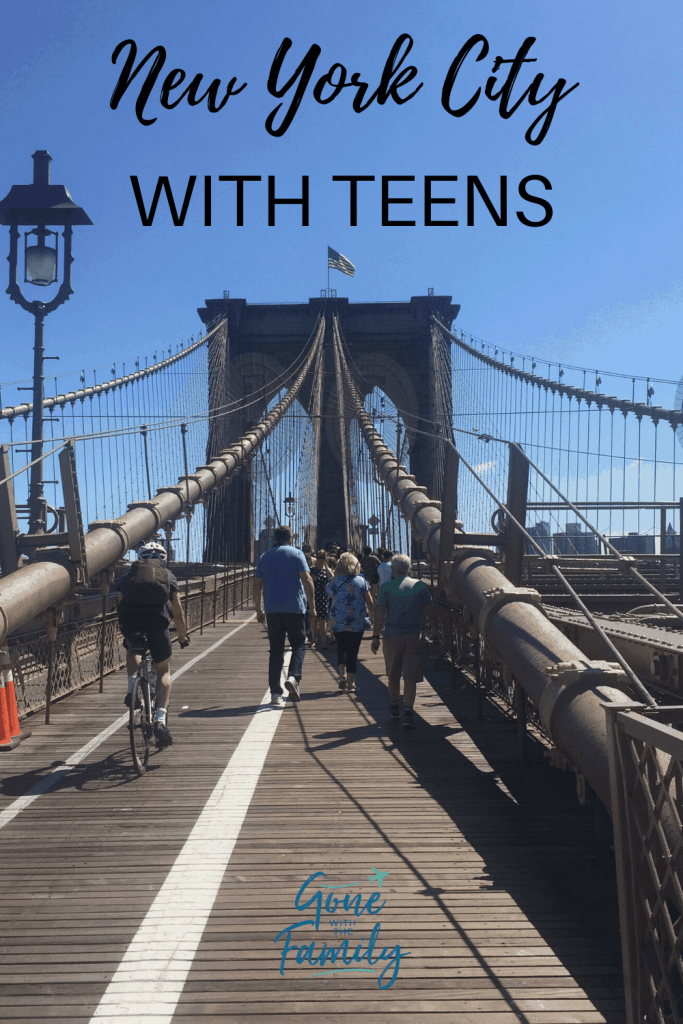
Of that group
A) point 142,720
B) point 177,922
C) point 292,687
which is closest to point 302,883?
A: point 177,922

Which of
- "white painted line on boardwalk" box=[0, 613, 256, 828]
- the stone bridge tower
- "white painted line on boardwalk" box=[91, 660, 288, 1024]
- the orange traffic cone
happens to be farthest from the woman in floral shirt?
the stone bridge tower

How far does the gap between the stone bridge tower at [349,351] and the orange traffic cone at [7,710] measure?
116 ft

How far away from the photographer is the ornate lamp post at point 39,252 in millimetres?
10016

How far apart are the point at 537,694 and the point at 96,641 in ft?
21.6

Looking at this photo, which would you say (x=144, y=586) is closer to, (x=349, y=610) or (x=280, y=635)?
(x=280, y=635)

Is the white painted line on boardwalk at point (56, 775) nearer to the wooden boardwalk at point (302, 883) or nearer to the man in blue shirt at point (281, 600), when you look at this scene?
the wooden boardwalk at point (302, 883)

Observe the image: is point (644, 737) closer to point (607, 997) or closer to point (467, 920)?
point (607, 997)

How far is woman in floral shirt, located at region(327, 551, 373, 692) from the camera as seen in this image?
24.9ft

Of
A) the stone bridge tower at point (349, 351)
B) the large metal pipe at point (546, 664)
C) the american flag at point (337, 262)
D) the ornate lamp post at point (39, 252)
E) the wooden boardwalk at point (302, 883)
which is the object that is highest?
the american flag at point (337, 262)

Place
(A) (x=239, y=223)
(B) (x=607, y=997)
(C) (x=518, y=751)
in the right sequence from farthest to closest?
(A) (x=239, y=223), (C) (x=518, y=751), (B) (x=607, y=997)

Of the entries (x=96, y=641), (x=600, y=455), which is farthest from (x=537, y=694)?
(x=600, y=455)

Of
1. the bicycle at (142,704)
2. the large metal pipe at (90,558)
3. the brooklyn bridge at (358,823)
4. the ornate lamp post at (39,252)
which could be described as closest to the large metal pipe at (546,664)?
the brooklyn bridge at (358,823)

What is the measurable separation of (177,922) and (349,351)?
1604 inches

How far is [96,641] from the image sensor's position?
9430mm
